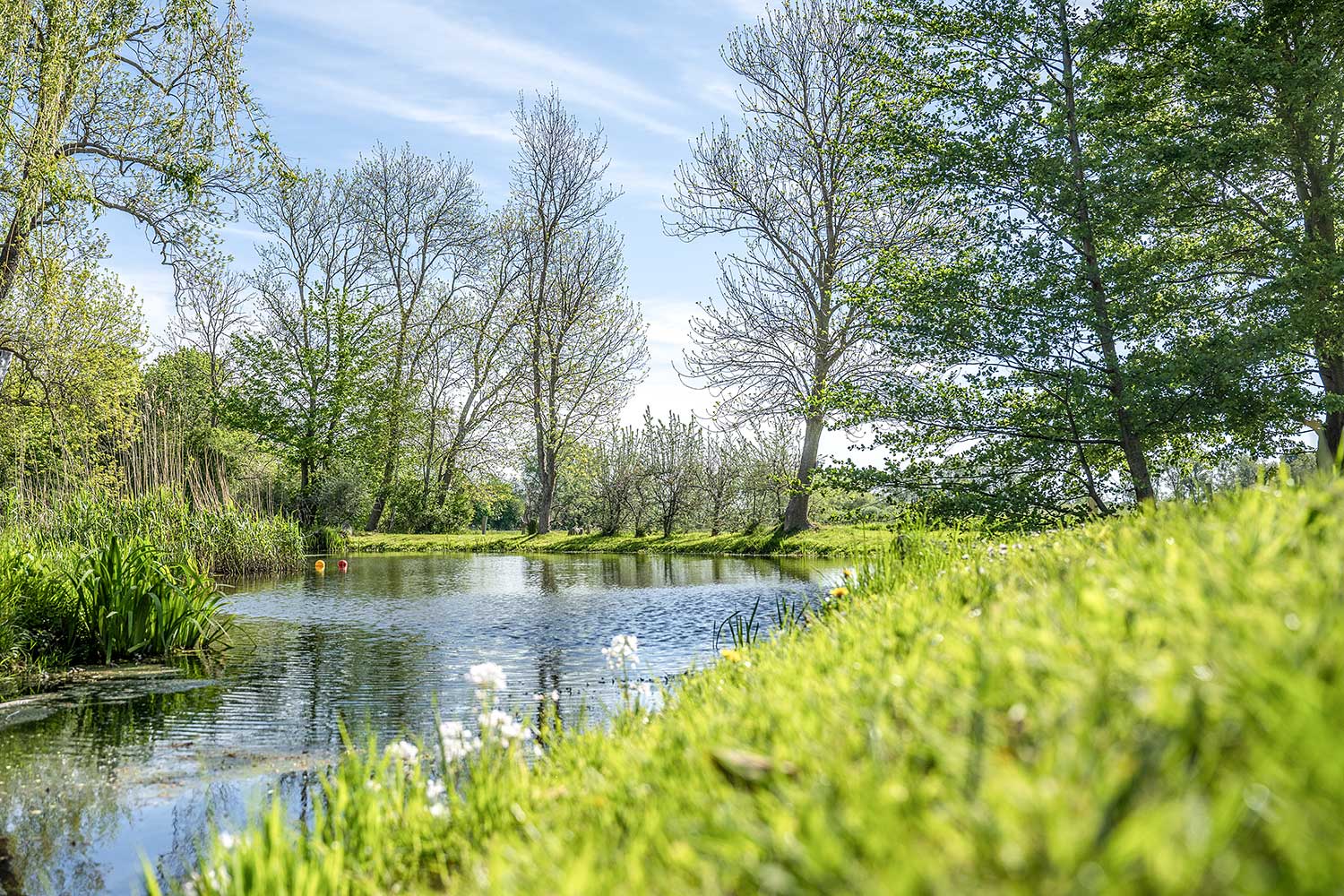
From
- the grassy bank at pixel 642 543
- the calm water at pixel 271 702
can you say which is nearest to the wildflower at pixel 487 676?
the calm water at pixel 271 702

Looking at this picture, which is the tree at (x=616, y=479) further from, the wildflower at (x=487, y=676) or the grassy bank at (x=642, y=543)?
the wildflower at (x=487, y=676)

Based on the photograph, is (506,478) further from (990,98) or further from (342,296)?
(990,98)

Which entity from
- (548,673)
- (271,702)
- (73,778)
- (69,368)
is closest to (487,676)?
A: (73,778)

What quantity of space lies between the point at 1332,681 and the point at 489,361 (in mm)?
34148

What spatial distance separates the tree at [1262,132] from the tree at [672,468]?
59.0 ft

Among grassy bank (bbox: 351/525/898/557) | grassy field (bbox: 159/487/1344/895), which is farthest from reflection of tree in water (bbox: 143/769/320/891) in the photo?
grassy bank (bbox: 351/525/898/557)

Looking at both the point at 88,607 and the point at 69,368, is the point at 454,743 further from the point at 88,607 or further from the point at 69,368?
the point at 69,368

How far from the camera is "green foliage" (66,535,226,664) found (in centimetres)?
757

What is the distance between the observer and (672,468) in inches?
1115

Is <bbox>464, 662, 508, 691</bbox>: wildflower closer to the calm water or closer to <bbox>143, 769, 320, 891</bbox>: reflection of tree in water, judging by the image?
the calm water

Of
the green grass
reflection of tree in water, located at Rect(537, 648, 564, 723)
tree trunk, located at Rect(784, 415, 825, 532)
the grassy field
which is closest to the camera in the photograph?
the grassy field

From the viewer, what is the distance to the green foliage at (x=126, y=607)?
7.57 metres

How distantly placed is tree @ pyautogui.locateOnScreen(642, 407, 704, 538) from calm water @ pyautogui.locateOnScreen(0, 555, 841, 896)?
13732 mm

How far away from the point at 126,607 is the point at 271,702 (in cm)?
237
